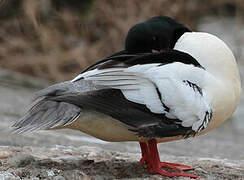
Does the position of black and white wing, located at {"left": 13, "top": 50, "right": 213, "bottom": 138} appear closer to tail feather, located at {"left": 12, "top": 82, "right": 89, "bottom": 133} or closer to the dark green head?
tail feather, located at {"left": 12, "top": 82, "right": 89, "bottom": 133}

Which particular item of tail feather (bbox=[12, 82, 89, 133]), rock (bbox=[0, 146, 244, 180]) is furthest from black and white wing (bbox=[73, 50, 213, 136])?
rock (bbox=[0, 146, 244, 180])

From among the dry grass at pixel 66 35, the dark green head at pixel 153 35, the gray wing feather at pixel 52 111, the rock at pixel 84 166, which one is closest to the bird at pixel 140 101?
the gray wing feather at pixel 52 111

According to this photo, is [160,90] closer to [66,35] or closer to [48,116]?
[48,116]

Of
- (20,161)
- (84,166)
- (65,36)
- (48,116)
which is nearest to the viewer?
(48,116)

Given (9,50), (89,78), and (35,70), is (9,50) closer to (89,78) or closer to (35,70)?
(35,70)

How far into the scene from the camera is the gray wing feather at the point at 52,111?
242 centimetres

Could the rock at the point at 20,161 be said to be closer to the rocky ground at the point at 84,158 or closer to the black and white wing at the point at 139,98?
the rocky ground at the point at 84,158

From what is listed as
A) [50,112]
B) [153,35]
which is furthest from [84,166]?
[153,35]

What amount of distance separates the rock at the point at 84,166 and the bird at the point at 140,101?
7.7 inches

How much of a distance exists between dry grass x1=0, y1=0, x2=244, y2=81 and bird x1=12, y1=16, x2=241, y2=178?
6.40 metres

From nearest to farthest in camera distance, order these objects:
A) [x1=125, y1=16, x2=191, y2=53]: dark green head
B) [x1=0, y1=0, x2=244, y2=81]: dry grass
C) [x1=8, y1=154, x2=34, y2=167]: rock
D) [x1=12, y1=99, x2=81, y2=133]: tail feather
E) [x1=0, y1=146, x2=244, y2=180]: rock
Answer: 1. [x1=12, y1=99, x2=81, y2=133]: tail feather
2. [x1=0, y1=146, x2=244, y2=180]: rock
3. [x1=8, y1=154, x2=34, y2=167]: rock
4. [x1=125, y1=16, x2=191, y2=53]: dark green head
5. [x1=0, y1=0, x2=244, y2=81]: dry grass

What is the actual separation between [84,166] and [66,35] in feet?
23.5

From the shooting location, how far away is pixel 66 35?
981 cm

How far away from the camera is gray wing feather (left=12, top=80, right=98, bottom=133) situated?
7.93 feet
